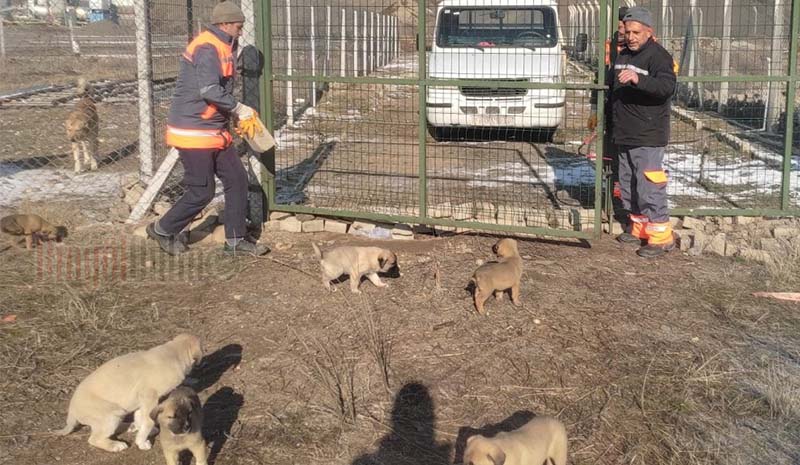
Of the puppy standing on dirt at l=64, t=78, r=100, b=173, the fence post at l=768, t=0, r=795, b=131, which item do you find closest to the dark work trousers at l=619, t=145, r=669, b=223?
the fence post at l=768, t=0, r=795, b=131

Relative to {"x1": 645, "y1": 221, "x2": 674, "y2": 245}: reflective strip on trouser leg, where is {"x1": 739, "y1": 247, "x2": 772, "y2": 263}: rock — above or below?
below

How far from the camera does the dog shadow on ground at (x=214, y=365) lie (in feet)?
16.2

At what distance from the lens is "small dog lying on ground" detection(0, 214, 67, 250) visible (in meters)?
7.25

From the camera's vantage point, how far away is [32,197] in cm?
928

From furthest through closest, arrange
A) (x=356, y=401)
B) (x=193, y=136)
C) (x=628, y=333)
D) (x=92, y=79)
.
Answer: (x=92, y=79) < (x=193, y=136) < (x=628, y=333) < (x=356, y=401)

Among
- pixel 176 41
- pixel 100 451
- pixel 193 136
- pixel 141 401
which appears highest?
pixel 176 41

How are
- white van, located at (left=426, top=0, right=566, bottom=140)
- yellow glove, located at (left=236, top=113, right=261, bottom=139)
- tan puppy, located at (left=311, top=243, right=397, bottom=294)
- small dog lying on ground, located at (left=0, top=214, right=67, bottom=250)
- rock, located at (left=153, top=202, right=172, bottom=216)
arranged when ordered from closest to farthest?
tan puppy, located at (left=311, top=243, right=397, bottom=294)
yellow glove, located at (left=236, top=113, right=261, bottom=139)
small dog lying on ground, located at (left=0, top=214, right=67, bottom=250)
rock, located at (left=153, top=202, right=172, bottom=216)
white van, located at (left=426, top=0, right=566, bottom=140)

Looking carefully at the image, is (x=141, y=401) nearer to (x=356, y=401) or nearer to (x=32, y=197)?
(x=356, y=401)

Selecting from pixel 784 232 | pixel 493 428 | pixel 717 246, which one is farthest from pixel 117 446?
pixel 784 232

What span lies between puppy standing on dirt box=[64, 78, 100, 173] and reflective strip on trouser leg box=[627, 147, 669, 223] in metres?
6.81

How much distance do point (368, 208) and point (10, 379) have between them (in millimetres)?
4363

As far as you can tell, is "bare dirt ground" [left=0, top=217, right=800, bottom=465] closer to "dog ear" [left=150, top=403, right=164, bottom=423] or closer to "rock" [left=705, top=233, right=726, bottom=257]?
"rock" [left=705, top=233, right=726, bottom=257]

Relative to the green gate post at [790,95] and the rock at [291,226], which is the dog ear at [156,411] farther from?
the green gate post at [790,95]

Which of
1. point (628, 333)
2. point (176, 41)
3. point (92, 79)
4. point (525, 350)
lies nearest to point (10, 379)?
point (525, 350)
